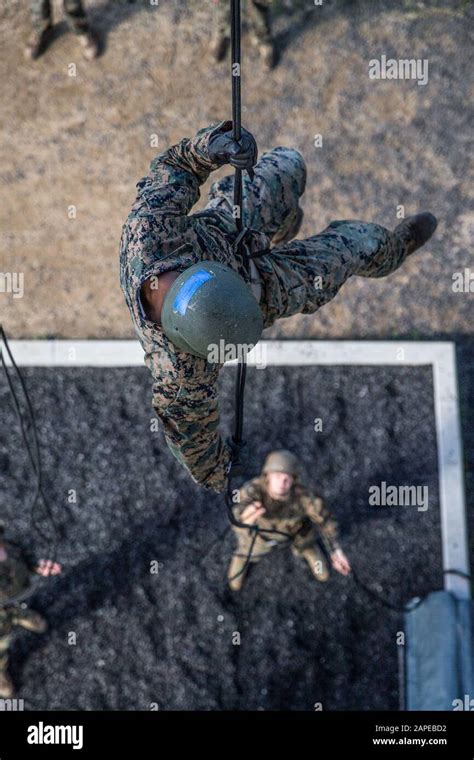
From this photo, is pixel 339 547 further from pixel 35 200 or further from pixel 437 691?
pixel 35 200

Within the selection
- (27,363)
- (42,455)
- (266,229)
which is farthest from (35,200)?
(266,229)

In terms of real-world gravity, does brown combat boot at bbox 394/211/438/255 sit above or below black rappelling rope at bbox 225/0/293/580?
above

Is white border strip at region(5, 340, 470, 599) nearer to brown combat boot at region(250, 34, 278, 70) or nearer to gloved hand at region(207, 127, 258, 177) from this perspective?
brown combat boot at region(250, 34, 278, 70)

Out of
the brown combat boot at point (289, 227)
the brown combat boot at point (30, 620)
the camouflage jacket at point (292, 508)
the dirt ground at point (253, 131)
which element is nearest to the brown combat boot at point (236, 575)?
the camouflage jacket at point (292, 508)

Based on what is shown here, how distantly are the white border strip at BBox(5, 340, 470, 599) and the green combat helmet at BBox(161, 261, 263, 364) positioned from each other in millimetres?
3351

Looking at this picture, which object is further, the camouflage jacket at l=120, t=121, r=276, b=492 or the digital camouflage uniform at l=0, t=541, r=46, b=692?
the digital camouflage uniform at l=0, t=541, r=46, b=692

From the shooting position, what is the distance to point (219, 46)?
726 centimetres

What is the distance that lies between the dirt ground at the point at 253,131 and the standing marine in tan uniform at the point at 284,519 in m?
1.51

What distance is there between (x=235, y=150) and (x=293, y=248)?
0.92 m

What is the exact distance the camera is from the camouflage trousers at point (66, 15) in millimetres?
7160

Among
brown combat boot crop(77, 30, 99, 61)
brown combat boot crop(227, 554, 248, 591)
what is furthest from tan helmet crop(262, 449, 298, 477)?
brown combat boot crop(77, 30, 99, 61)

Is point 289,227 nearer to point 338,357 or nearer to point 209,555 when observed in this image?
point 338,357

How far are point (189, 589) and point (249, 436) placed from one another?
1209 millimetres

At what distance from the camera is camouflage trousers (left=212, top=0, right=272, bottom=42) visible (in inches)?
277
